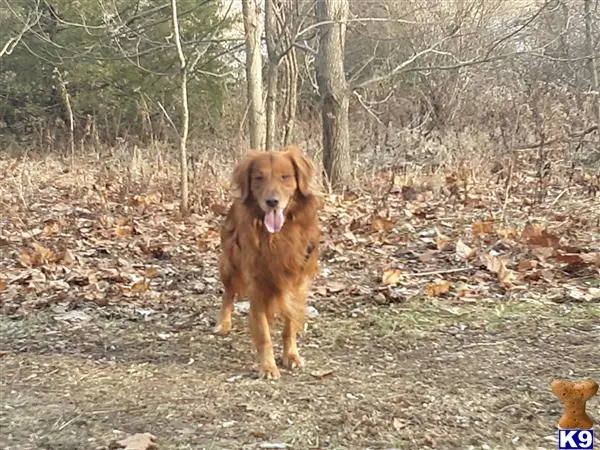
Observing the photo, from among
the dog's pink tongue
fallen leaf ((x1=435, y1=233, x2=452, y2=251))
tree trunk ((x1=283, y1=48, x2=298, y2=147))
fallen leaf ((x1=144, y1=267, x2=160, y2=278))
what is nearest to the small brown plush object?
the dog's pink tongue

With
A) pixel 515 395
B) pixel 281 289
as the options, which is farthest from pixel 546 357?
pixel 281 289

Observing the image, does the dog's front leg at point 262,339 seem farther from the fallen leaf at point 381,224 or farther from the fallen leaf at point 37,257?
the fallen leaf at point 381,224

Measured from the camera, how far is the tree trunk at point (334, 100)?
1029cm

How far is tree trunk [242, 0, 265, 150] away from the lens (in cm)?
928

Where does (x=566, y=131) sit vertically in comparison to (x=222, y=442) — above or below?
above

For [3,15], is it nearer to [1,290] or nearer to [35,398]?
[1,290]

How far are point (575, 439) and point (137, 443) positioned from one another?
1754mm

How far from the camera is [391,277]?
559 centimetres

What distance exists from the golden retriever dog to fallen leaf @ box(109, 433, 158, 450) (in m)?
0.98

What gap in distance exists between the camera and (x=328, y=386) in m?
3.85

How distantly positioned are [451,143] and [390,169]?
1124mm

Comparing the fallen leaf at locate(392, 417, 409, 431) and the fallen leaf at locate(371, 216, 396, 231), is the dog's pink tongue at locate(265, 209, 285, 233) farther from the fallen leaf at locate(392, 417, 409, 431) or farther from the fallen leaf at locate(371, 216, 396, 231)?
the fallen leaf at locate(371, 216, 396, 231)

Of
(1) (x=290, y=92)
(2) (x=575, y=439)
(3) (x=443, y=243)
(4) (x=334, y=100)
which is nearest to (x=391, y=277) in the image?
(3) (x=443, y=243)

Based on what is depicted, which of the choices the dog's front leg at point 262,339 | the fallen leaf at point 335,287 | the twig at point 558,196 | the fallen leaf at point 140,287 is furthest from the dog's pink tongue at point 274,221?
the twig at point 558,196
